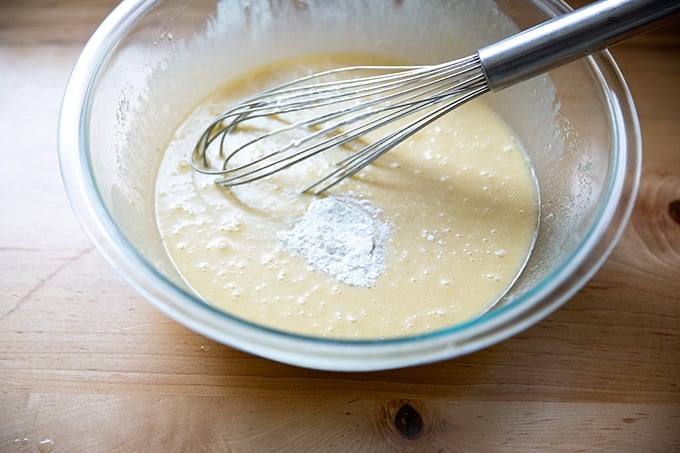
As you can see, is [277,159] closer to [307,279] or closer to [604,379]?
[307,279]

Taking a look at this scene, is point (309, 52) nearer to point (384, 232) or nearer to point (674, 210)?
point (384, 232)

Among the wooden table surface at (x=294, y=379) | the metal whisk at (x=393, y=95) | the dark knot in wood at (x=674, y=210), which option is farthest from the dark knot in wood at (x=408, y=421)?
the dark knot in wood at (x=674, y=210)

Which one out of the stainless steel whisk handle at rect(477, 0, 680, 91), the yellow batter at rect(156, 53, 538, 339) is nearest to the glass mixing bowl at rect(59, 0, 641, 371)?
the yellow batter at rect(156, 53, 538, 339)

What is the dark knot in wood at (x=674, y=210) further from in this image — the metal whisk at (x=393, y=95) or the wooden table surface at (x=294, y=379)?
the metal whisk at (x=393, y=95)

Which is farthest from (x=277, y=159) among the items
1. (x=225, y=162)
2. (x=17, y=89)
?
(x=17, y=89)

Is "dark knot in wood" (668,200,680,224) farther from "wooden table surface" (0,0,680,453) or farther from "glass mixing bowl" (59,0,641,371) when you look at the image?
"glass mixing bowl" (59,0,641,371)

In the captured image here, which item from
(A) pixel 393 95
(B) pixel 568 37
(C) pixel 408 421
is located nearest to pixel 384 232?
(A) pixel 393 95
